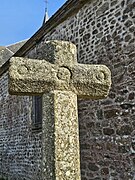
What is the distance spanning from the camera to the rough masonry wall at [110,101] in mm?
4797

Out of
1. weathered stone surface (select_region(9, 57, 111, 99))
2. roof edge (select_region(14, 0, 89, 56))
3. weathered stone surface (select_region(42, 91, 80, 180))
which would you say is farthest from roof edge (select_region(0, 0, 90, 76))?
weathered stone surface (select_region(42, 91, 80, 180))

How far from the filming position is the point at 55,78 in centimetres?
237

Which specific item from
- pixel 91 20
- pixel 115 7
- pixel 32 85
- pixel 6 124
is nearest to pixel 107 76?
pixel 32 85

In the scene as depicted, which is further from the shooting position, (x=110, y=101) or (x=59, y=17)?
(x=59, y=17)

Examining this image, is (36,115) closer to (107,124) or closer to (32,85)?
(107,124)

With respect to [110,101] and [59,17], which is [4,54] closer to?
[59,17]

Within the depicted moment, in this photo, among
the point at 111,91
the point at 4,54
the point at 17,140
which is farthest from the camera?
the point at 4,54

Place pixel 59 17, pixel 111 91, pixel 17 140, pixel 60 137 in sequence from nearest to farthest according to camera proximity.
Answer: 1. pixel 60 137
2. pixel 111 91
3. pixel 59 17
4. pixel 17 140

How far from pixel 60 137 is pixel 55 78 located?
55 cm

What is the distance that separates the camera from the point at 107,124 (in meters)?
5.25

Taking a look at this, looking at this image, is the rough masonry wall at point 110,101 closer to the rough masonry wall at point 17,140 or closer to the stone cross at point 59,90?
the rough masonry wall at point 17,140

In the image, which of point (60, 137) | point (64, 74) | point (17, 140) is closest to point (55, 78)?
point (64, 74)

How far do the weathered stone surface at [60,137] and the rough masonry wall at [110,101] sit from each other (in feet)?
8.63

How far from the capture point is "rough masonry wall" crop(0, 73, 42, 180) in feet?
25.6
